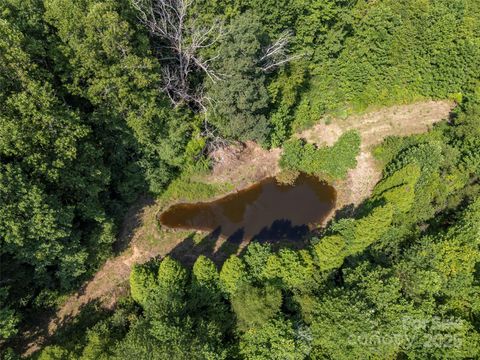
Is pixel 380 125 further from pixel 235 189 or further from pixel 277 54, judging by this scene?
pixel 235 189

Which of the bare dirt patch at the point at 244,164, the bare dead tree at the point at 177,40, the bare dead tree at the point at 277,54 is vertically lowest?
the bare dirt patch at the point at 244,164

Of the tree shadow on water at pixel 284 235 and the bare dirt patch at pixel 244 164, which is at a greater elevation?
the bare dirt patch at pixel 244 164

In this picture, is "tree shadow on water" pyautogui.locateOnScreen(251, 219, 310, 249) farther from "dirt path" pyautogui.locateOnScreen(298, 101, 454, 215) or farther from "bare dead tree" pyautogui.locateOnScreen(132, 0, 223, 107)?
"bare dead tree" pyautogui.locateOnScreen(132, 0, 223, 107)

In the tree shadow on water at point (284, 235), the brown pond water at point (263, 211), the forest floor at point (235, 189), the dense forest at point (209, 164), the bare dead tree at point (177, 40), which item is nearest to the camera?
the dense forest at point (209, 164)

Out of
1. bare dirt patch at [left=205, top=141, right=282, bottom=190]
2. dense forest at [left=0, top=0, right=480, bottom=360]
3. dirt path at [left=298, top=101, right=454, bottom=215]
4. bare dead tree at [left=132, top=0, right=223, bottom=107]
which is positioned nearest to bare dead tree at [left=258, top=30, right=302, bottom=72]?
dense forest at [left=0, top=0, right=480, bottom=360]

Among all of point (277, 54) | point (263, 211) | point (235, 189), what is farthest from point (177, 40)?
point (263, 211)

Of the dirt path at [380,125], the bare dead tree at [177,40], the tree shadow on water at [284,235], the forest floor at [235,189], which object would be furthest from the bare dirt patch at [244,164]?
the bare dead tree at [177,40]

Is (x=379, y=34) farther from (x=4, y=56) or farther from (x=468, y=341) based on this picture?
(x=4, y=56)

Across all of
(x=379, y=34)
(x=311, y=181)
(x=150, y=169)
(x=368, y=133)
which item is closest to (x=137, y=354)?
(x=150, y=169)

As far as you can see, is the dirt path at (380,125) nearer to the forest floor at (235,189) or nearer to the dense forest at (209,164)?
the forest floor at (235,189)
